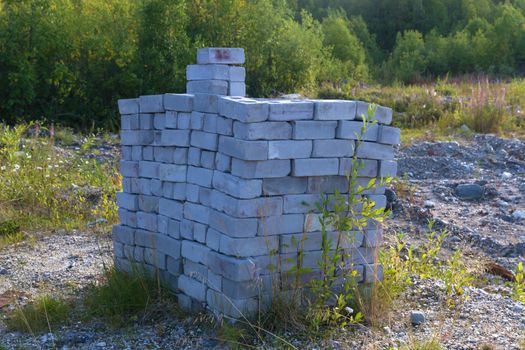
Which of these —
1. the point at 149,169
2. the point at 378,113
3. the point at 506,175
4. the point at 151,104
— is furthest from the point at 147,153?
the point at 506,175

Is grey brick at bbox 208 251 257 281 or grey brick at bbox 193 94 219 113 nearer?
grey brick at bbox 208 251 257 281

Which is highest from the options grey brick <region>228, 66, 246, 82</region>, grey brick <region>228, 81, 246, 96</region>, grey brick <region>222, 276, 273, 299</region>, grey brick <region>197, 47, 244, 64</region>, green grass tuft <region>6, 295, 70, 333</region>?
grey brick <region>197, 47, 244, 64</region>

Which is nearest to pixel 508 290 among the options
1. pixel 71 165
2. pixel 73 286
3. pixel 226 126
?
pixel 226 126

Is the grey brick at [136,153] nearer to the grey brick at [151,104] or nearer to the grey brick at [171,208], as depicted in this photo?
the grey brick at [151,104]

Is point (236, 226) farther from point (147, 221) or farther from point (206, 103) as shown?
point (147, 221)

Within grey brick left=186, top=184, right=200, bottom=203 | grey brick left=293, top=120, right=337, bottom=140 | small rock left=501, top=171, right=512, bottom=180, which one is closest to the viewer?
grey brick left=293, top=120, right=337, bottom=140

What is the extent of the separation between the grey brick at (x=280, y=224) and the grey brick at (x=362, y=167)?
428 millimetres

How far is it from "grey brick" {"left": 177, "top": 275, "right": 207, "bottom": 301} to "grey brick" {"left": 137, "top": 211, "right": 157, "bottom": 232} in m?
0.56

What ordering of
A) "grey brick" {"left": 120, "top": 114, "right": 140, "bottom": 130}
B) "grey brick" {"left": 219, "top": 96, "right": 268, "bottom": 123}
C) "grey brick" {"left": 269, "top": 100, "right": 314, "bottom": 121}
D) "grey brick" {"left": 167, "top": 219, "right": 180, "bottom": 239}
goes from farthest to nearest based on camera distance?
"grey brick" {"left": 120, "top": 114, "right": 140, "bottom": 130}
"grey brick" {"left": 167, "top": 219, "right": 180, "bottom": 239}
"grey brick" {"left": 269, "top": 100, "right": 314, "bottom": 121}
"grey brick" {"left": 219, "top": 96, "right": 268, "bottom": 123}

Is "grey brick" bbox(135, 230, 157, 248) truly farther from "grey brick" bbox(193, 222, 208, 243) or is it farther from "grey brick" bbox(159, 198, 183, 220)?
"grey brick" bbox(193, 222, 208, 243)

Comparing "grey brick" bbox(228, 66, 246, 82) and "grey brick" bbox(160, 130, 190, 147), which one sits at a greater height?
"grey brick" bbox(228, 66, 246, 82)

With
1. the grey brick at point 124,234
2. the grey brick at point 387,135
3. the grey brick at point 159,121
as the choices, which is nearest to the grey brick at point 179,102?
the grey brick at point 159,121

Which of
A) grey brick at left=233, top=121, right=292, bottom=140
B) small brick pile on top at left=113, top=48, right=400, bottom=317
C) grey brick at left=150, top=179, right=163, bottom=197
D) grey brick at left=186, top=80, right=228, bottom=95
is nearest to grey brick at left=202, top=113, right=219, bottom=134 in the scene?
small brick pile on top at left=113, top=48, right=400, bottom=317

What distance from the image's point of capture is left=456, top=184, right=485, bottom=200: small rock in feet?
31.1
